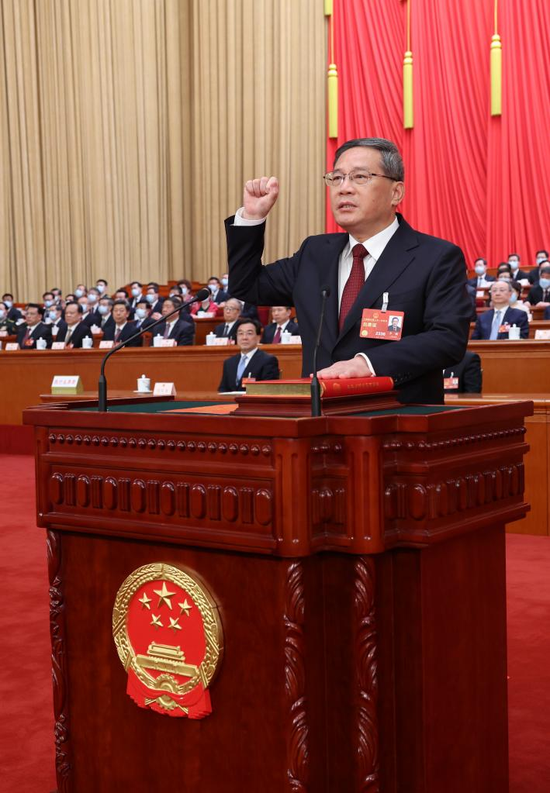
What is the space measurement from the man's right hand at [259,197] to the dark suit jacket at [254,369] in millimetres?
4714

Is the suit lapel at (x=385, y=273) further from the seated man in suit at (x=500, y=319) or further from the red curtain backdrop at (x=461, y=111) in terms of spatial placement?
the red curtain backdrop at (x=461, y=111)

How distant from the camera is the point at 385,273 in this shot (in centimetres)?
172

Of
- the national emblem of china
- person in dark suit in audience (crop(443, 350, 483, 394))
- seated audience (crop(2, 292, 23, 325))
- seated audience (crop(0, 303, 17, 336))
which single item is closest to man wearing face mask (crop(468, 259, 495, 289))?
person in dark suit in audience (crop(443, 350, 483, 394))

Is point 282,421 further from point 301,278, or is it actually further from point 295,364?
point 295,364

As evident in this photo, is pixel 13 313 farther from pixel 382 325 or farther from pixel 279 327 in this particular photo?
pixel 382 325

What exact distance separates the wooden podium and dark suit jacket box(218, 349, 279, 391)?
4995 mm

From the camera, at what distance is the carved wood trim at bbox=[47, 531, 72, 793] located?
1.59 metres

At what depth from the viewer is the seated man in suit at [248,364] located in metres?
6.61

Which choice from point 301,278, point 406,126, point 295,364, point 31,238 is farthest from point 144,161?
point 301,278

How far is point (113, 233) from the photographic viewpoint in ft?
47.9

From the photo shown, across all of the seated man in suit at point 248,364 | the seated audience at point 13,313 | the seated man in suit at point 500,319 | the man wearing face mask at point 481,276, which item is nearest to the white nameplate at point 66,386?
the seated man in suit at point 248,364

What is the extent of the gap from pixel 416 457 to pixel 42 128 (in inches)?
584

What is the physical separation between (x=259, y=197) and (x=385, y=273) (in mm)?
292

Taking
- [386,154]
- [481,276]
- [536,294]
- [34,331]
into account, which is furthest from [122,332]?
[386,154]
